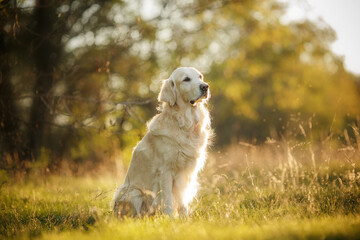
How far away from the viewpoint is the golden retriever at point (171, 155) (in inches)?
137

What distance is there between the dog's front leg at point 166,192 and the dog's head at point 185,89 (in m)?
0.90

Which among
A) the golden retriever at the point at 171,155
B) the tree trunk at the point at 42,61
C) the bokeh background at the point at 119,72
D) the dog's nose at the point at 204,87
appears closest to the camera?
the golden retriever at the point at 171,155

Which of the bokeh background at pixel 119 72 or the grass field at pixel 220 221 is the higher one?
the bokeh background at pixel 119 72

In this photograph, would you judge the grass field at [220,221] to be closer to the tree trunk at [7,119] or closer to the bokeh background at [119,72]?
the bokeh background at [119,72]

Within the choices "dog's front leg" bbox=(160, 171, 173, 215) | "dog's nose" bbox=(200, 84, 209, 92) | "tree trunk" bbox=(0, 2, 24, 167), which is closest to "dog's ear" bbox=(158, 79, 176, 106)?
"dog's nose" bbox=(200, 84, 209, 92)

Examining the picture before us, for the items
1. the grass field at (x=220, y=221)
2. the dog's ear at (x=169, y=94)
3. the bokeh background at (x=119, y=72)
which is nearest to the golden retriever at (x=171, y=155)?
the dog's ear at (x=169, y=94)

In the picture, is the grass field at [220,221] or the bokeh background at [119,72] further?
the bokeh background at [119,72]

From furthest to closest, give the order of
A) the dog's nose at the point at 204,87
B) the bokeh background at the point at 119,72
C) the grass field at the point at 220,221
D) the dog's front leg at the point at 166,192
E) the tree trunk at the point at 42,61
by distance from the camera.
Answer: the tree trunk at the point at 42,61
the bokeh background at the point at 119,72
the dog's nose at the point at 204,87
the dog's front leg at the point at 166,192
the grass field at the point at 220,221

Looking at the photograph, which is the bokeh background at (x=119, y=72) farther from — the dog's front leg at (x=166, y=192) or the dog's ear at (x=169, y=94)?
the dog's front leg at (x=166, y=192)

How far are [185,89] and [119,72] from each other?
622 cm

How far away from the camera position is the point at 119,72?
954 cm

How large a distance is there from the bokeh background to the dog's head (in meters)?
0.52

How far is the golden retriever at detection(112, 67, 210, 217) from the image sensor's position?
137 inches

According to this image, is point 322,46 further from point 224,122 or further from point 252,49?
point 224,122
